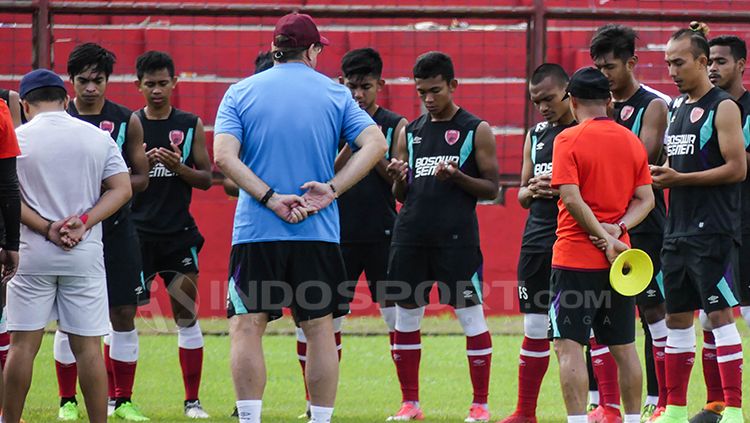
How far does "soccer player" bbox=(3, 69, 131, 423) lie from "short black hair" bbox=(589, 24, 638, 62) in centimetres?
292

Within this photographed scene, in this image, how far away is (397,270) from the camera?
7789 millimetres

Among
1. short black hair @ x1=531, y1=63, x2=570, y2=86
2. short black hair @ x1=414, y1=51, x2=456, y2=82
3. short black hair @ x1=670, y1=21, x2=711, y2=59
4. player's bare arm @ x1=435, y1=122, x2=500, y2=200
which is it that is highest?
short black hair @ x1=670, y1=21, x2=711, y2=59

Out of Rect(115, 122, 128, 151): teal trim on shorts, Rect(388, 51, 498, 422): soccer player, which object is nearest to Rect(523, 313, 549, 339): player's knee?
Rect(388, 51, 498, 422): soccer player

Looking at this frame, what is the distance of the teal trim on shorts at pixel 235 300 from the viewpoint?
18.8ft

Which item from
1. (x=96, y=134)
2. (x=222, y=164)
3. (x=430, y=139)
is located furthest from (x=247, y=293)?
(x=430, y=139)

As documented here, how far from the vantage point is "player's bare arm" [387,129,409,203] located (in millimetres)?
7547

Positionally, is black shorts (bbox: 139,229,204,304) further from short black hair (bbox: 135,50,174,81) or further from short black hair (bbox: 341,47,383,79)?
short black hair (bbox: 341,47,383,79)

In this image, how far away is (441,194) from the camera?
776 cm

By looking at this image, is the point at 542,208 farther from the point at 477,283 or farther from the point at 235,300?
the point at 235,300

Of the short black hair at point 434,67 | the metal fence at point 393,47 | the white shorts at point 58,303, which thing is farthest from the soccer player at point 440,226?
the metal fence at point 393,47

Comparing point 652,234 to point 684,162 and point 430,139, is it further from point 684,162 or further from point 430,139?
point 430,139

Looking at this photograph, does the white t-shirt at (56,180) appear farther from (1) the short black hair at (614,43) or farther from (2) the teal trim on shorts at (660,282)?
(2) the teal trim on shorts at (660,282)

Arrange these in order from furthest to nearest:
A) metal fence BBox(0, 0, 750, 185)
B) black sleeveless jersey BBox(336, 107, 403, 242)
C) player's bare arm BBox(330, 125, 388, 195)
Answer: metal fence BBox(0, 0, 750, 185)
black sleeveless jersey BBox(336, 107, 403, 242)
player's bare arm BBox(330, 125, 388, 195)

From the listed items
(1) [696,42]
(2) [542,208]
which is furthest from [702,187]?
(2) [542,208]
